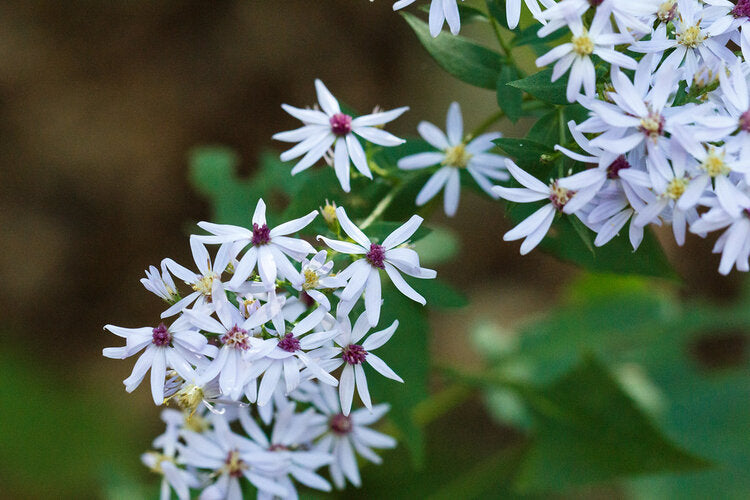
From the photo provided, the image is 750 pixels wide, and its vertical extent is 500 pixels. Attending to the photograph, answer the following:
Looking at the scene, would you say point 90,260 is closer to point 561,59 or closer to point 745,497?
point 561,59

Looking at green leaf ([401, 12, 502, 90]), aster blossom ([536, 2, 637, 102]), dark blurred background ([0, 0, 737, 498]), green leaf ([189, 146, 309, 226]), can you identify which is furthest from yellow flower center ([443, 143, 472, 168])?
dark blurred background ([0, 0, 737, 498])

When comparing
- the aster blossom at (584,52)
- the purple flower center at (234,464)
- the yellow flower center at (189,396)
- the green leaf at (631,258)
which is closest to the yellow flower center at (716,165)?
the aster blossom at (584,52)

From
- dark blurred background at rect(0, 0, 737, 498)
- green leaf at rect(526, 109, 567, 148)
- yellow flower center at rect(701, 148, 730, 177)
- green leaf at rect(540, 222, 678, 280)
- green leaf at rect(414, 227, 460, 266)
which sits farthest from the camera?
dark blurred background at rect(0, 0, 737, 498)

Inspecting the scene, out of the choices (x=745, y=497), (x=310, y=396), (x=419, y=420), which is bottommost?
(x=745, y=497)

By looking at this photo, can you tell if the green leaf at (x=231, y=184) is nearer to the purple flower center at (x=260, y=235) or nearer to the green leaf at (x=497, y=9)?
the purple flower center at (x=260, y=235)

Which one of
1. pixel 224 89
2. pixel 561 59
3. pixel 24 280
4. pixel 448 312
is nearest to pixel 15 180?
pixel 24 280

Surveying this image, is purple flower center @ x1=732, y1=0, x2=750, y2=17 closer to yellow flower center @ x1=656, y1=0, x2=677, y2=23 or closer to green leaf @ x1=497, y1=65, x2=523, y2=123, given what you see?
yellow flower center @ x1=656, y1=0, x2=677, y2=23
